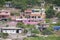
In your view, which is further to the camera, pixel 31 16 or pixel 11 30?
pixel 31 16

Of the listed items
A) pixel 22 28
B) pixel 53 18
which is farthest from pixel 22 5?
pixel 22 28

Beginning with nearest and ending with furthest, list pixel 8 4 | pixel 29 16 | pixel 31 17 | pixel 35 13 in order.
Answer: pixel 31 17 < pixel 29 16 < pixel 35 13 < pixel 8 4

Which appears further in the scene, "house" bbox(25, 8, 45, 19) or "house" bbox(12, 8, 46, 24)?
"house" bbox(25, 8, 45, 19)

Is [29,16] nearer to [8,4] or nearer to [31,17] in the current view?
[31,17]

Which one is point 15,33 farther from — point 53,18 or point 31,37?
point 53,18

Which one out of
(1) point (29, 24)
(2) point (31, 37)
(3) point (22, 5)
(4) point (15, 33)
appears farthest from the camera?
(3) point (22, 5)

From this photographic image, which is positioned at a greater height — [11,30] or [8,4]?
[8,4]

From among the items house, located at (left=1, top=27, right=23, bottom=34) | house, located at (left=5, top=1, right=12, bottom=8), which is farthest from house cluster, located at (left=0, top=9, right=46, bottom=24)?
house, located at (left=5, top=1, right=12, bottom=8)

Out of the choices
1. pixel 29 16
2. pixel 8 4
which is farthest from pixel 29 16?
pixel 8 4

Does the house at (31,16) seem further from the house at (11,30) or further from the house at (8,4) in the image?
the house at (8,4)

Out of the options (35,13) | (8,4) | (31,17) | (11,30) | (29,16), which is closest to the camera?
(11,30)

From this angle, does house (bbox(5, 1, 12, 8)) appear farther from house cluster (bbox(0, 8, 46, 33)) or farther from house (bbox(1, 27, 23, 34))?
house (bbox(1, 27, 23, 34))
